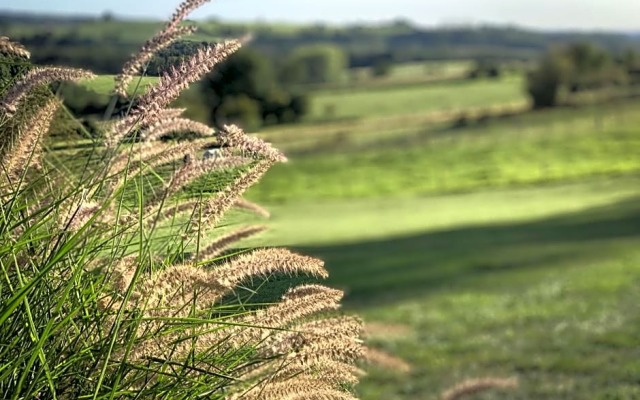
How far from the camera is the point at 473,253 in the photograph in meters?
22.0

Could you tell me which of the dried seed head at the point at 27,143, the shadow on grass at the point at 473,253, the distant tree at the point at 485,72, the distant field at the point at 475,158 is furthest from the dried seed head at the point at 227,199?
the distant tree at the point at 485,72

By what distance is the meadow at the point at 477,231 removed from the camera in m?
9.72

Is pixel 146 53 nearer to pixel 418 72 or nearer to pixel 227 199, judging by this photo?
pixel 227 199

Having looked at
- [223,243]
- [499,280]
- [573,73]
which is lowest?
[573,73]

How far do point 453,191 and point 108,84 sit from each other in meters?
36.7

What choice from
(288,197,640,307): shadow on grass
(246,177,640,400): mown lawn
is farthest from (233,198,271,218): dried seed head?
(288,197,640,307): shadow on grass

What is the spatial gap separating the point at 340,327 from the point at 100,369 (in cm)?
46

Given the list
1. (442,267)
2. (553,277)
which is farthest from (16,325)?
(442,267)

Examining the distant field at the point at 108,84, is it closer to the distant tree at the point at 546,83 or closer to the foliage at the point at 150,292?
the foliage at the point at 150,292

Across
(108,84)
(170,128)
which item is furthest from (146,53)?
(108,84)

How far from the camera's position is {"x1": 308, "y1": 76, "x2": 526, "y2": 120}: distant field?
2613 inches

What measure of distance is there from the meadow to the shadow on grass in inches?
2.7

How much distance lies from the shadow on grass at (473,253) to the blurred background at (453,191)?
0.26 ft

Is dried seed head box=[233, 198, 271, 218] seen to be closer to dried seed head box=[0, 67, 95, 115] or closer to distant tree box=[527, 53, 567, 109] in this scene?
dried seed head box=[0, 67, 95, 115]
